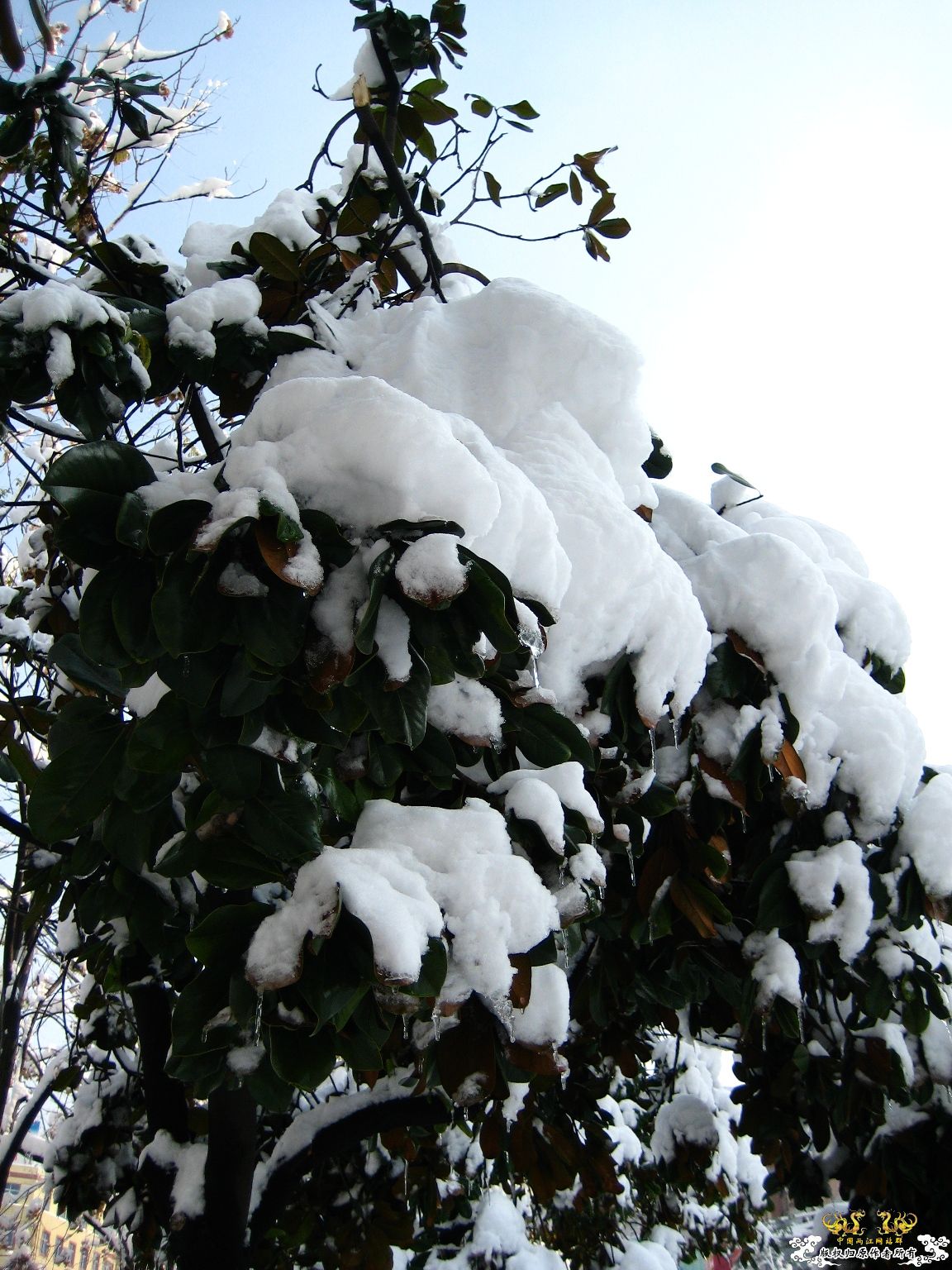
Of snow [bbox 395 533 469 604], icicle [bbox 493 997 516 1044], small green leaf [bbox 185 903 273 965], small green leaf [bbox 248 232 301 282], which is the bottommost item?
icicle [bbox 493 997 516 1044]

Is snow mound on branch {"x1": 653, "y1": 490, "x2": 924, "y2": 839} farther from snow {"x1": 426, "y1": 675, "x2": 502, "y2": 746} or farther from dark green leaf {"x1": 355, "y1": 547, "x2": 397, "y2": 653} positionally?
dark green leaf {"x1": 355, "y1": 547, "x2": 397, "y2": 653}

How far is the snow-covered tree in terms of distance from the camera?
2.83ft

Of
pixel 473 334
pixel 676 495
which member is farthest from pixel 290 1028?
pixel 676 495

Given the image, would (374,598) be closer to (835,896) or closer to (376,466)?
(376,466)

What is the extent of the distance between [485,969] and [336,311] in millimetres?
1580

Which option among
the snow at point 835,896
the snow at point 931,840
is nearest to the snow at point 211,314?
the snow at point 835,896

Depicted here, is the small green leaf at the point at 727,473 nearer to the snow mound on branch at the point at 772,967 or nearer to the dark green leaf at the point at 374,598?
the snow mound on branch at the point at 772,967

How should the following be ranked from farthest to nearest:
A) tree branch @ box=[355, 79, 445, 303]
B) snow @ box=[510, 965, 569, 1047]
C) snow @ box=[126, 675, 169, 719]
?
tree branch @ box=[355, 79, 445, 303]
snow @ box=[126, 675, 169, 719]
snow @ box=[510, 965, 569, 1047]

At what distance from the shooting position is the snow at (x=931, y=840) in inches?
64.4

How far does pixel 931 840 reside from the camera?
5.44ft

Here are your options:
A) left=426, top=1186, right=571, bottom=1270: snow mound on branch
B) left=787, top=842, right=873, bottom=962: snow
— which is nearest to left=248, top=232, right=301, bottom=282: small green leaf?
left=787, top=842, right=873, bottom=962: snow

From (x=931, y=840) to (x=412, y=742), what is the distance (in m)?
1.25

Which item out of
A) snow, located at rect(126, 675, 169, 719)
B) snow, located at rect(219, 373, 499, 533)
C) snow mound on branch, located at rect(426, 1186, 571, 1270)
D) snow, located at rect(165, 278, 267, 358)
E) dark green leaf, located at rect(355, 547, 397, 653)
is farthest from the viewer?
snow mound on branch, located at rect(426, 1186, 571, 1270)

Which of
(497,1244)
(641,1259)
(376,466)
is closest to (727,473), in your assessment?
(376,466)
